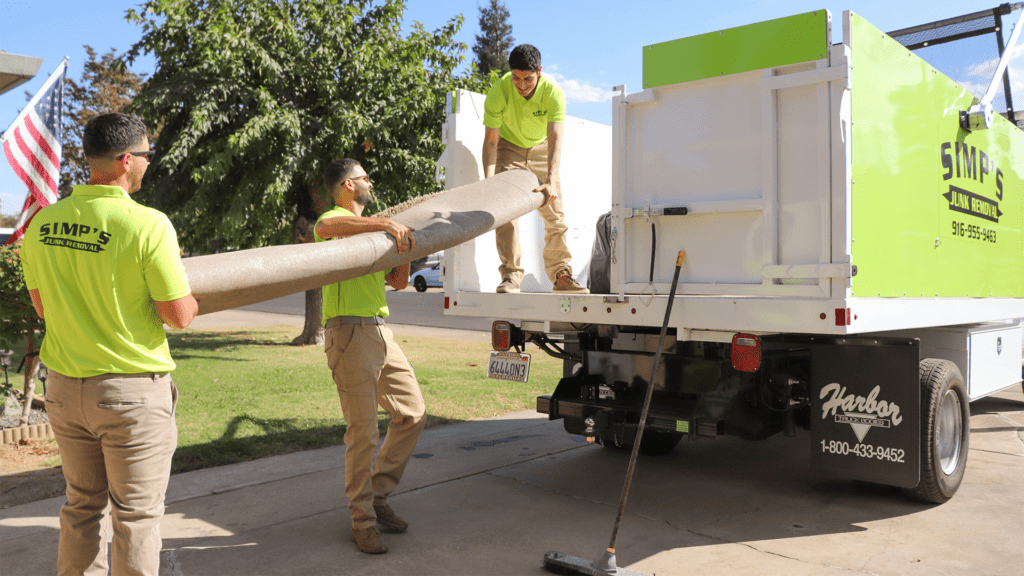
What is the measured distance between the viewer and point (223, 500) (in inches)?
190

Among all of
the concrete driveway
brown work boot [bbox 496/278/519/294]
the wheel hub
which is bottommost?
the concrete driveway

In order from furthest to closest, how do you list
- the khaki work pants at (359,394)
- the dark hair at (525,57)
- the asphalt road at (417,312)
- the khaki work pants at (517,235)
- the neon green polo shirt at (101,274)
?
the asphalt road at (417,312)
the khaki work pants at (517,235)
the dark hair at (525,57)
the khaki work pants at (359,394)
the neon green polo shirt at (101,274)

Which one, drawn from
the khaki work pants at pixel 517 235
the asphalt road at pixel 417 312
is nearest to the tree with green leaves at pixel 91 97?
the asphalt road at pixel 417 312

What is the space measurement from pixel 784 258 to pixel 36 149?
6522 millimetres

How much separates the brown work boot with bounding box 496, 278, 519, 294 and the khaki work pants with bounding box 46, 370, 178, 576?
2.92 m

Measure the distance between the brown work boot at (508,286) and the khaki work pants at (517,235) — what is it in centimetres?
2

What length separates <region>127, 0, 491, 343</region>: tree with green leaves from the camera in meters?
10.6

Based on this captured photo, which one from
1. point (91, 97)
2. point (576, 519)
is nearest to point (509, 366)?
point (576, 519)

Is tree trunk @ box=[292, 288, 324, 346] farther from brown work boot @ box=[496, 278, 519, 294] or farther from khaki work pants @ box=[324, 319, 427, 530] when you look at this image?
khaki work pants @ box=[324, 319, 427, 530]

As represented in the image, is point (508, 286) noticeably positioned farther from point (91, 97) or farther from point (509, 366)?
point (91, 97)

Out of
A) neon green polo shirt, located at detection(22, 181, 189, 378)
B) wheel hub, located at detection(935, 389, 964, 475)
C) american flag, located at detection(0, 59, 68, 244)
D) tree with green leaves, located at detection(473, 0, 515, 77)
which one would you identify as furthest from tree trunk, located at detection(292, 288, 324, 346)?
tree with green leaves, located at detection(473, 0, 515, 77)

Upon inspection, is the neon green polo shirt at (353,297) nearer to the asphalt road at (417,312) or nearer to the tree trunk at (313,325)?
the tree trunk at (313,325)

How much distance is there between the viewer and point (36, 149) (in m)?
6.91

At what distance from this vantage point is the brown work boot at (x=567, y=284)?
5.43 m
